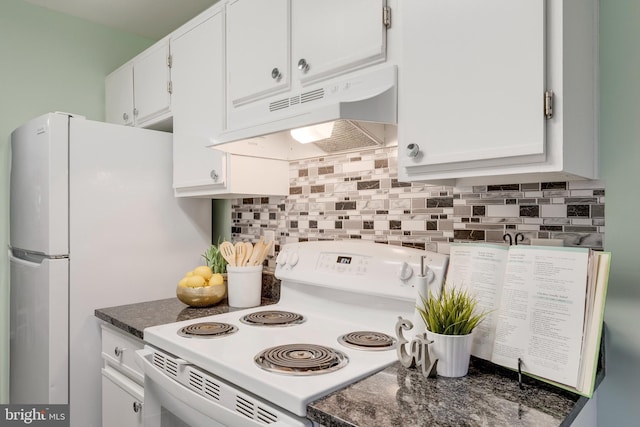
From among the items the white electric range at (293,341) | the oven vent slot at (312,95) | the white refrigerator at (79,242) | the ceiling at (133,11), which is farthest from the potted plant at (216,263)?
the ceiling at (133,11)

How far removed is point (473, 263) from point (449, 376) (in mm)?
309

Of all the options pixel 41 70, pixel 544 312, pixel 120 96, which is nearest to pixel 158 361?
pixel 544 312

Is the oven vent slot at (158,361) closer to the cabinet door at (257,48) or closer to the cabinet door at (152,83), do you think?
the cabinet door at (257,48)

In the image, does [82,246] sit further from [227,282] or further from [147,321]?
[227,282]

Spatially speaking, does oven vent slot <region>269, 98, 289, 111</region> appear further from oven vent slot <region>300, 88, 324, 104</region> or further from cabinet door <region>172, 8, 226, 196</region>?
cabinet door <region>172, 8, 226, 196</region>

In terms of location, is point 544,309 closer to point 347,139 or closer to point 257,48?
point 347,139

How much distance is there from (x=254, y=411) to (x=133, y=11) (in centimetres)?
246

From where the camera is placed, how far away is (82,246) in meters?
1.82

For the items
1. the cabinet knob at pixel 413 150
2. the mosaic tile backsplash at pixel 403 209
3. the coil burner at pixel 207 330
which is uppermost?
the cabinet knob at pixel 413 150

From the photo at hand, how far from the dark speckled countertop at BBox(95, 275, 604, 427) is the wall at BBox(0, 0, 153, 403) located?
232cm

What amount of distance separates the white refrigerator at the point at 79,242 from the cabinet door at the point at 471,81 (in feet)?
4.69

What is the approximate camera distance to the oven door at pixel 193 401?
38.2 inches

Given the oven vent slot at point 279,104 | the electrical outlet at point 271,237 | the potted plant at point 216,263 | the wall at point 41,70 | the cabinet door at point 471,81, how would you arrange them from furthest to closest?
the wall at point 41,70 → the electrical outlet at point 271,237 → the potted plant at point 216,263 → the oven vent slot at point 279,104 → the cabinet door at point 471,81

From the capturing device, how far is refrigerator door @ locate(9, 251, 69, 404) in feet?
5.70
